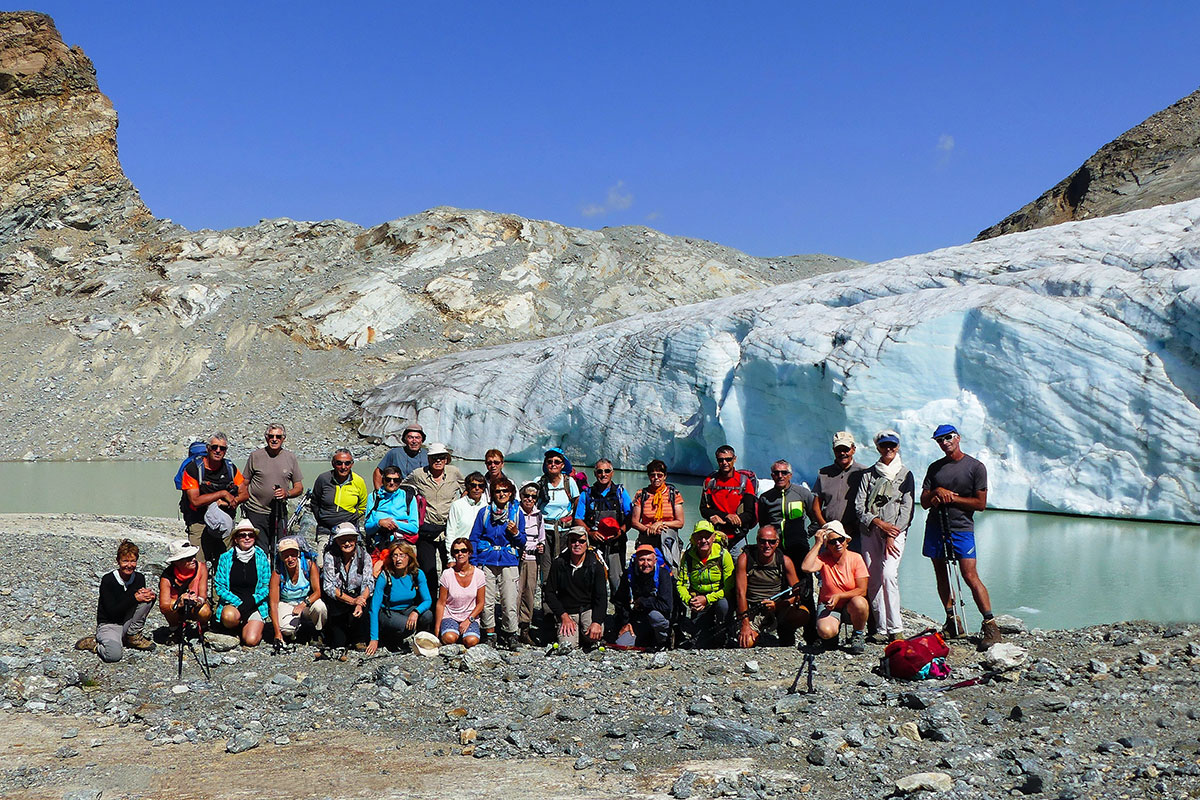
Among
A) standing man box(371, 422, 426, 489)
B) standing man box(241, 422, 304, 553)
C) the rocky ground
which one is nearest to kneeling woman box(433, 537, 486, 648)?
the rocky ground

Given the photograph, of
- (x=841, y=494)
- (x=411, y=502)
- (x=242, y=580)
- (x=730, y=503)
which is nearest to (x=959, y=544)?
(x=841, y=494)

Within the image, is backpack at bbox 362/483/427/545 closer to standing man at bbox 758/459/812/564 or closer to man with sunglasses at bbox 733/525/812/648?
man with sunglasses at bbox 733/525/812/648

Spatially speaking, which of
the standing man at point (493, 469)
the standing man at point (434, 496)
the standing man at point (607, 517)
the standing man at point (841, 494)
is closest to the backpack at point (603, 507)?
the standing man at point (607, 517)

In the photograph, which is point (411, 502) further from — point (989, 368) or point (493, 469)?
point (989, 368)

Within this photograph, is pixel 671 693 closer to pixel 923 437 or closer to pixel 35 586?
pixel 35 586

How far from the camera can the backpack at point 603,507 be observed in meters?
7.68

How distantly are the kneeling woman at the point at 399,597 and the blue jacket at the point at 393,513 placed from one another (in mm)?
454

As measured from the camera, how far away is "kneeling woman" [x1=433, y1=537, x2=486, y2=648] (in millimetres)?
6953

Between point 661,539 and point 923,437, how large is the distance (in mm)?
10008

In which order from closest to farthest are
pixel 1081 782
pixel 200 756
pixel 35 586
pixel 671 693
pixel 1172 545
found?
1. pixel 1081 782
2. pixel 200 756
3. pixel 671 693
4. pixel 35 586
5. pixel 1172 545

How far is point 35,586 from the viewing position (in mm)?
8953

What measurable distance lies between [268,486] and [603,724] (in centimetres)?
423

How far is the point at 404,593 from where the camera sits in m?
6.99

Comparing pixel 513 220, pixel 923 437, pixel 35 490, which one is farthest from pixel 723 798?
pixel 513 220
